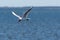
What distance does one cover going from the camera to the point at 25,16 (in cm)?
2608

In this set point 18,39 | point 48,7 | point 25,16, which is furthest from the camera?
point 48,7

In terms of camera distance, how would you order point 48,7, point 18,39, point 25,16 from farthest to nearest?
point 48,7 < point 18,39 < point 25,16

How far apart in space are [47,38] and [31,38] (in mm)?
1143

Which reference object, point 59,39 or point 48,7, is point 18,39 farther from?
point 48,7

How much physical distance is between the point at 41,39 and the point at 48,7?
119295 millimetres

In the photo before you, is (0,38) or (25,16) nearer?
(25,16)

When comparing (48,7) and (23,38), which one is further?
(48,7)

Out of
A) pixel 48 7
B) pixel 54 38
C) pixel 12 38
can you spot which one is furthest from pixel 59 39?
pixel 48 7

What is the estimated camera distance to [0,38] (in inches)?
1128

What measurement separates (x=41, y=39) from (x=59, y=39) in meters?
1.55

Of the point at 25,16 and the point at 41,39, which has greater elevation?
the point at 25,16

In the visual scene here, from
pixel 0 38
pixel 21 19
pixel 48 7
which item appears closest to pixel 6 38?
pixel 0 38

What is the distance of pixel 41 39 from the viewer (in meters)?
28.4

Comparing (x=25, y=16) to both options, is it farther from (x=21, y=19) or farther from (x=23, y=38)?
(x=23, y=38)
